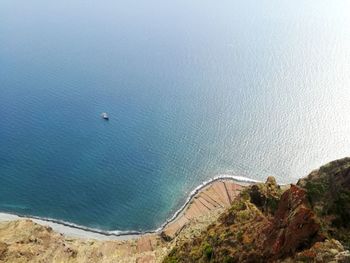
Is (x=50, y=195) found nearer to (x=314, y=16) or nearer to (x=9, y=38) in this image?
(x=9, y=38)

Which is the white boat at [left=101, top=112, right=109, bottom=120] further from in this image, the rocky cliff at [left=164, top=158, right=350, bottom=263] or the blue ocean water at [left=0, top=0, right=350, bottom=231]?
the rocky cliff at [left=164, top=158, right=350, bottom=263]

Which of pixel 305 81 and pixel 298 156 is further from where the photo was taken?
pixel 305 81

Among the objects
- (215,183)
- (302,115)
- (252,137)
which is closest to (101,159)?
(215,183)

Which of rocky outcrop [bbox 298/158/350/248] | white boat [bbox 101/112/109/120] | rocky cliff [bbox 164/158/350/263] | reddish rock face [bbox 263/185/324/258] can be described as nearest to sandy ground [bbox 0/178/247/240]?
rocky cliff [bbox 164/158/350/263]

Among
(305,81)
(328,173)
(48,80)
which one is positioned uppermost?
(48,80)

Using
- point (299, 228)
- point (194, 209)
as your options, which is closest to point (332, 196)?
point (299, 228)

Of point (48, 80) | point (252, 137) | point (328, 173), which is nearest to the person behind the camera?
point (328, 173)

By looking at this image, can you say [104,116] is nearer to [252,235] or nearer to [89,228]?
[89,228]
